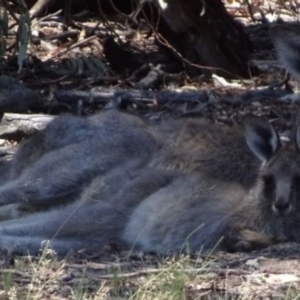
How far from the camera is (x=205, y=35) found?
10930 millimetres

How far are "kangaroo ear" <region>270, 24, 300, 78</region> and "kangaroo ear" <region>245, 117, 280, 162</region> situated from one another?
189 centimetres

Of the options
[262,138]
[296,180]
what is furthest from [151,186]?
[296,180]

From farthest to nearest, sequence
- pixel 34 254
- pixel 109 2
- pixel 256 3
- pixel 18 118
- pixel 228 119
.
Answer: pixel 256 3 < pixel 109 2 < pixel 228 119 < pixel 18 118 < pixel 34 254

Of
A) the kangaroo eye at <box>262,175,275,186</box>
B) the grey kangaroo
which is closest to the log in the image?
the grey kangaroo

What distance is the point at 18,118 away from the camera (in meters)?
8.34

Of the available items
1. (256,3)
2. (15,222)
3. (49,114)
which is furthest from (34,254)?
(256,3)

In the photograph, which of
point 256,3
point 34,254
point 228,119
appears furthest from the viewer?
point 256,3

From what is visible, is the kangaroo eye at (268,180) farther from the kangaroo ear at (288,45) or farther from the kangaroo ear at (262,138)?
the kangaroo ear at (288,45)

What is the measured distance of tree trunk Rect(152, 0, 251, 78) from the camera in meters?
10.8

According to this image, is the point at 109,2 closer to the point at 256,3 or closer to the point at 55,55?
the point at 55,55

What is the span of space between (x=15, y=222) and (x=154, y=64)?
5.08 meters

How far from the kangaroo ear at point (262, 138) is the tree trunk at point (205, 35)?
4.31m

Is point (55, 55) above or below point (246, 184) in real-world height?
below

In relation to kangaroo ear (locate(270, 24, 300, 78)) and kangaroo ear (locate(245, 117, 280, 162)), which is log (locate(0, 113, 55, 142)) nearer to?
kangaroo ear (locate(270, 24, 300, 78))
